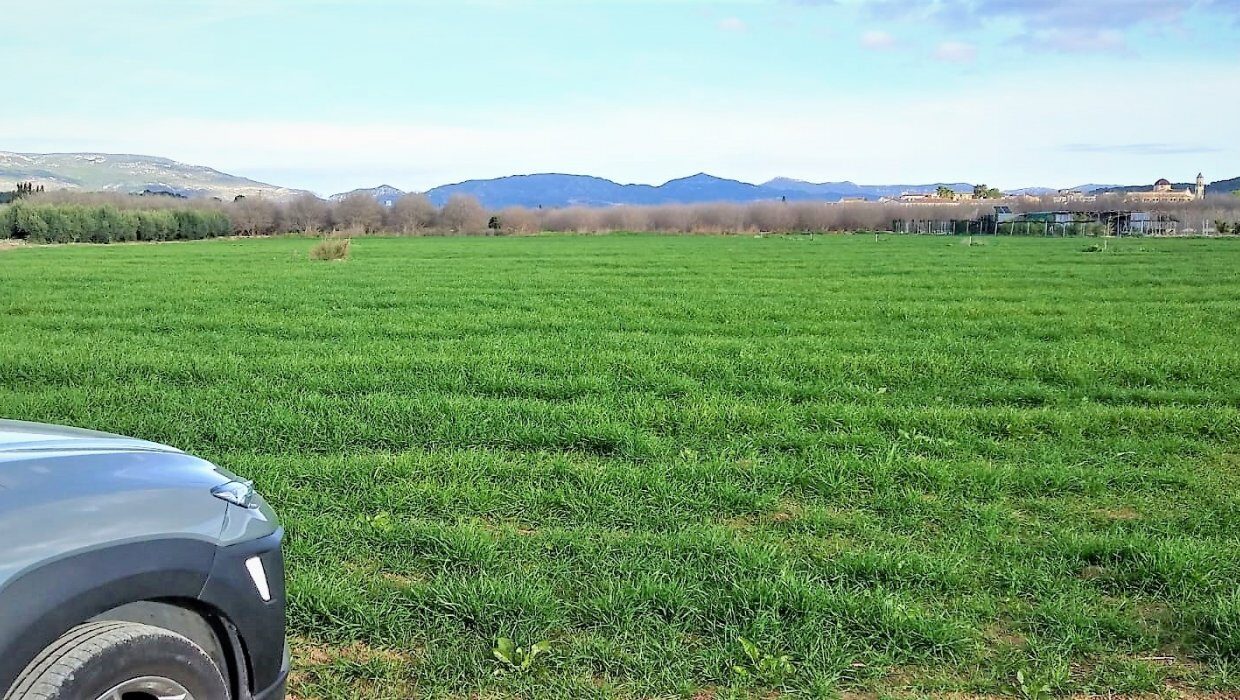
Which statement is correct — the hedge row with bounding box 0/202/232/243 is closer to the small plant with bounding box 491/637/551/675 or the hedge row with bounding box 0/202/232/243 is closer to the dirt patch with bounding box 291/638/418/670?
the dirt patch with bounding box 291/638/418/670

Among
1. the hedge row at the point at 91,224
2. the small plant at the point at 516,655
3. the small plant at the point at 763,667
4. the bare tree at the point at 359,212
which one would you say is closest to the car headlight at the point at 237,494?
the small plant at the point at 516,655

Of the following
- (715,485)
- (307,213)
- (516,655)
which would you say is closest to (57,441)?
(516,655)

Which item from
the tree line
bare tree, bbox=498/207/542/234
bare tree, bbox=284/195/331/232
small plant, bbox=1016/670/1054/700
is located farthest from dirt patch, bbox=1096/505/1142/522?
bare tree, bbox=284/195/331/232

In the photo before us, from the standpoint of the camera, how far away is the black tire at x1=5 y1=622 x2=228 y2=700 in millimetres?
2148

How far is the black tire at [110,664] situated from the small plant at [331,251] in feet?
110

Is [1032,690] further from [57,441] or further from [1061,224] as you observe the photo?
[1061,224]

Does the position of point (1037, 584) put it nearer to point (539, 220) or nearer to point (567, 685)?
point (567, 685)

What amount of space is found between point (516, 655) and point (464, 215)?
330 ft

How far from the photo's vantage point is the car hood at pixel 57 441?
8.70ft

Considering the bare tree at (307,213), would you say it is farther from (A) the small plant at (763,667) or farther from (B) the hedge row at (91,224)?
(A) the small plant at (763,667)

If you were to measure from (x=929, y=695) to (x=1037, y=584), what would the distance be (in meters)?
1.36

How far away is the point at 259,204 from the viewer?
10406cm

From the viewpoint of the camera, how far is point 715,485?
6188mm

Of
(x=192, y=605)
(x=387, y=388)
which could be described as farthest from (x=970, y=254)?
(x=192, y=605)
